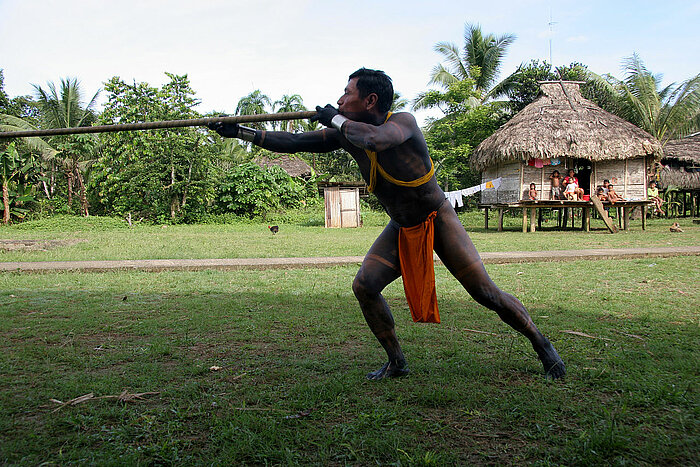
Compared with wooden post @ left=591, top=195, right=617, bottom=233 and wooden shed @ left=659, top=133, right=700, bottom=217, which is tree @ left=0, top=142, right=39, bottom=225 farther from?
wooden shed @ left=659, top=133, right=700, bottom=217

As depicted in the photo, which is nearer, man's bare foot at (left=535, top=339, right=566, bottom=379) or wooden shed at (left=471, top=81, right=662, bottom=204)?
man's bare foot at (left=535, top=339, right=566, bottom=379)

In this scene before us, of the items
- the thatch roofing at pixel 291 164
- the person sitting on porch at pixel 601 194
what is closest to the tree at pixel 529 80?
the person sitting on porch at pixel 601 194

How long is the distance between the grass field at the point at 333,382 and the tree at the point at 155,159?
16.2 metres

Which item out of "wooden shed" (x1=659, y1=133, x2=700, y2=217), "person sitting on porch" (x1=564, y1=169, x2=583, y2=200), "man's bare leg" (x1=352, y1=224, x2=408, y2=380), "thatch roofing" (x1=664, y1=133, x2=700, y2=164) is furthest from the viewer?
"thatch roofing" (x1=664, y1=133, x2=700, y2=164)

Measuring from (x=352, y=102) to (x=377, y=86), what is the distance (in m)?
0.20

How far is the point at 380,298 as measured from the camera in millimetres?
3498

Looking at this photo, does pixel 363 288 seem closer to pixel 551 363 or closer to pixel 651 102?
pixel 551 363

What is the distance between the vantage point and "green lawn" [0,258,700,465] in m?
2.45

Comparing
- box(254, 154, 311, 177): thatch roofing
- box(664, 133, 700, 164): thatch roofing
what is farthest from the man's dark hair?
box(254, 154, 311, 177): thatch roofing

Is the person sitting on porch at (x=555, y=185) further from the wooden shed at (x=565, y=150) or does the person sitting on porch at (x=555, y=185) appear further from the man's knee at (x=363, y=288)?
the man's knee at (x=363, y=288)

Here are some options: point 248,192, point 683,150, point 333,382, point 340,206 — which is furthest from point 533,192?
point 333,382

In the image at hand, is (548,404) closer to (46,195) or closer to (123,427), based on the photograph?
(123,427)

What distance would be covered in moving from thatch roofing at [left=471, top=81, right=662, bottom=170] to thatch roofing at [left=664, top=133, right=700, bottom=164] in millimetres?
9618

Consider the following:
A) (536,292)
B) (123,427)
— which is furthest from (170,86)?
(123,427)
